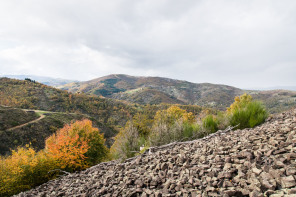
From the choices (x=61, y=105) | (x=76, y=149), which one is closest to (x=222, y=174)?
(x=76, y=149)

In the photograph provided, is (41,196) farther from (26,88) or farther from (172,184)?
(26,88)

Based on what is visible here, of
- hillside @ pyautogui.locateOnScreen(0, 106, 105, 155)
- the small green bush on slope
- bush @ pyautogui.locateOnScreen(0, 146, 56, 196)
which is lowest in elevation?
hillside @ pyautogui.locateOnScreen(0, 106, 105, 155)

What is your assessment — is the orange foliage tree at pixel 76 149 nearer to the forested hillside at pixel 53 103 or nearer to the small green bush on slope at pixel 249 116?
the small green bush on slope at pixel 249 116

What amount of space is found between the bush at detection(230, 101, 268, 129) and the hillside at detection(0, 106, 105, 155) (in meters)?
38.9

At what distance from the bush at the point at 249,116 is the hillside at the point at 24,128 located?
38.9 meters

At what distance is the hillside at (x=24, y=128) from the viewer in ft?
105

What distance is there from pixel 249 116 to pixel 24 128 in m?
47.5

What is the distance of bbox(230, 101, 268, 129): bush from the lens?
25.7ft

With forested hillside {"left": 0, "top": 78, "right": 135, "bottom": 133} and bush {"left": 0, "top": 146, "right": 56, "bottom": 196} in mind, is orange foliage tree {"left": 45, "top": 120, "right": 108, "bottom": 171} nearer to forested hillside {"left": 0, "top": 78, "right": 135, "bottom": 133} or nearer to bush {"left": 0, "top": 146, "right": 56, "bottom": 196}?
bush {"left": 0, "top": 146, "right": 56, "bottom": 196}

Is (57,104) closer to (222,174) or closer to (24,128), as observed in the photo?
(24,128)

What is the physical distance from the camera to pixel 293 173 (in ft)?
7.30

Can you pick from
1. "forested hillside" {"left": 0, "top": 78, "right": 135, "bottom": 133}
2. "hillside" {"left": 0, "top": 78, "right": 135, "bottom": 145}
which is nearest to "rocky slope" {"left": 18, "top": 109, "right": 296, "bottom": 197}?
"hillside" {"left": 0, "top": 78, "right": 135, "bottom": 145}

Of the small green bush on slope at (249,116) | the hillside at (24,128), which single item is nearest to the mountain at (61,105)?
the hillside at (24,128)

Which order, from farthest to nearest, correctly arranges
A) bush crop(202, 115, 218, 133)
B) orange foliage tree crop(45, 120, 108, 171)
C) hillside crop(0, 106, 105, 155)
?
hillside crop(0, 106, 105, 155), orange foliage tree crop(45, 120, 108, 171), bush crop(202, 115, 218, 133)
